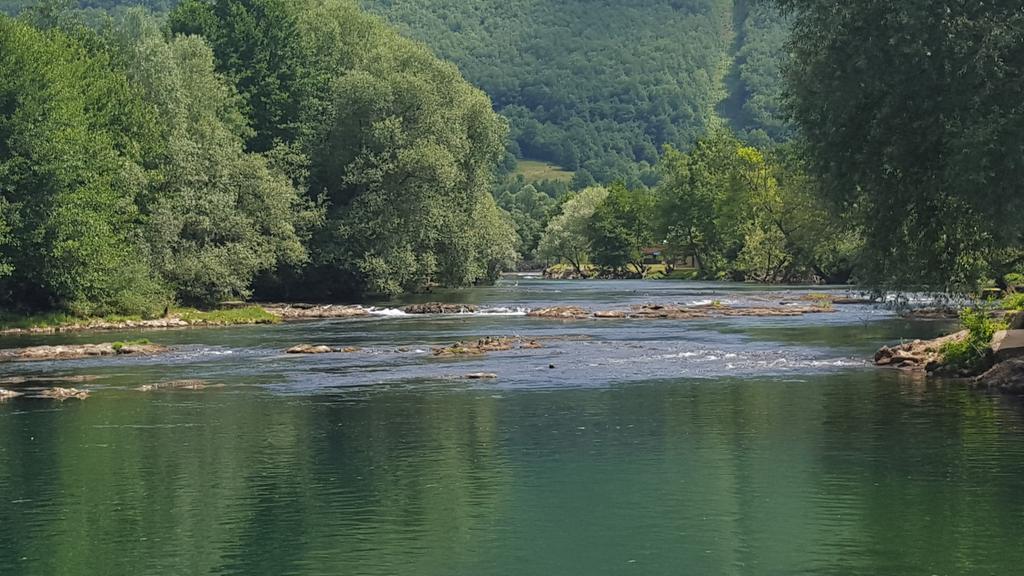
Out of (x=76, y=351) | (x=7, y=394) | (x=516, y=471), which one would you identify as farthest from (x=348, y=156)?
(x=516, y=471)

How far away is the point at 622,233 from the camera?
184 meters

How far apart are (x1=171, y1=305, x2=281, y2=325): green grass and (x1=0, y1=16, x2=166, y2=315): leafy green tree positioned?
2380mm

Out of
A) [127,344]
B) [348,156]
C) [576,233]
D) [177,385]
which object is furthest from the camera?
[576,233]

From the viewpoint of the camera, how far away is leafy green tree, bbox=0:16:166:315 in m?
65.4

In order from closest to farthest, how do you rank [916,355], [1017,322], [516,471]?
[516,471] → [1017,322] → [916,355]

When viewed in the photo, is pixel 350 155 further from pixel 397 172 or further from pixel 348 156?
pixel 397 172

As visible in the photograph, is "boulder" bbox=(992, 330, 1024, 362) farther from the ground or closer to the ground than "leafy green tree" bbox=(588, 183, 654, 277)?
closer to the ground

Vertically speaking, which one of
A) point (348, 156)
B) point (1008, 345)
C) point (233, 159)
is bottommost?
point (1008, 345)

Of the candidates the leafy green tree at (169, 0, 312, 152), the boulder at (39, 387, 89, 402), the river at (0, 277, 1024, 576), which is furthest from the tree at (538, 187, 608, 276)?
the boulder at (39, 387, 89, 402)

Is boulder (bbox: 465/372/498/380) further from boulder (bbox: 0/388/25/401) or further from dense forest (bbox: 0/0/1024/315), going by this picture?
boulder (bbox: 0/388/25/401)

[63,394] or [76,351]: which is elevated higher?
[76,351]

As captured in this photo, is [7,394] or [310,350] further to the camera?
[310,350]

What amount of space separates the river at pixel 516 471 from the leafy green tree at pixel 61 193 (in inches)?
695

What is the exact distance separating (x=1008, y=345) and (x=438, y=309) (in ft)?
164
